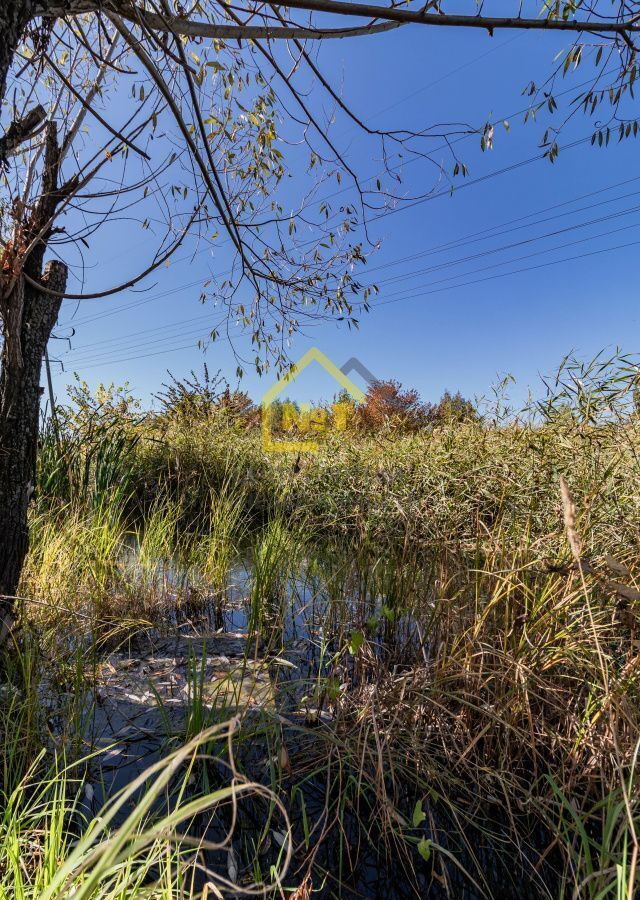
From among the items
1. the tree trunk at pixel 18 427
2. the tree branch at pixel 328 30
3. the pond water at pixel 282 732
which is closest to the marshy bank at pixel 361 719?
the pond water at pixel 282 732

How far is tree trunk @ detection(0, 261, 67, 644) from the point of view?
1695 millimetres

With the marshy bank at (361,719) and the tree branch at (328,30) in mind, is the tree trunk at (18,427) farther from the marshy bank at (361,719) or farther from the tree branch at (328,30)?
the tree branch at (328,30)

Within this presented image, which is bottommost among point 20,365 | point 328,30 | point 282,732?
point 282,732

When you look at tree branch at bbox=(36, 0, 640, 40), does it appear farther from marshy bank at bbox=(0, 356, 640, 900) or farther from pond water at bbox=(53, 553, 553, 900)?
pond water at bbox=(53, 553, 553, 900)

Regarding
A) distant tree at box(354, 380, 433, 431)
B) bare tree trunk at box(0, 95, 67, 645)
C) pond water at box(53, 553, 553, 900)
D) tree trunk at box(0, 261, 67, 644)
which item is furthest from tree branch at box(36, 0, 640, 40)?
distant tree at box(354, 380, 433, 431)

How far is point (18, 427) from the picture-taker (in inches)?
67.8

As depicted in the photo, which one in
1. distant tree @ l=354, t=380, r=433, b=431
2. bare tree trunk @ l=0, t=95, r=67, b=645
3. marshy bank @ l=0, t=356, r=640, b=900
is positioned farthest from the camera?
distant tree @ l=354, t=380, r=433, b=431

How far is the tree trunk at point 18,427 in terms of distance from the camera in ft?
5.56

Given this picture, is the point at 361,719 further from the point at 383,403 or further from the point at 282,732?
the point at 383,403

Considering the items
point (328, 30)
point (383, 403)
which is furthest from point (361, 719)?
point (383, 403)

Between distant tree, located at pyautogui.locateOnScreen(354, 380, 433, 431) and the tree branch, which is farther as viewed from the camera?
distant tree, located at pyautogui.locateOnScreen(354, 380, 433, 431)

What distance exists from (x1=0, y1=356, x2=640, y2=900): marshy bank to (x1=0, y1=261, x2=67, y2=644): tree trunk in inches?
11.4

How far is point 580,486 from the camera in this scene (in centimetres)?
202

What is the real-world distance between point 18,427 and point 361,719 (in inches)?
64.0
